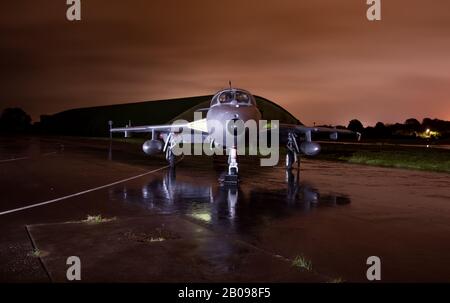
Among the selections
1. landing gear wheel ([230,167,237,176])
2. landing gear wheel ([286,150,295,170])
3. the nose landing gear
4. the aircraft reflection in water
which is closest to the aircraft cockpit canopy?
the nose landing gear

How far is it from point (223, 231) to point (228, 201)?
374cm

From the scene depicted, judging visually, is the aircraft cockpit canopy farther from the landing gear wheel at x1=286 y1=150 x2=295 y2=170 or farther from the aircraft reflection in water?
the landing gear wheel at x1=286 y1=150 x2=295 y2=170

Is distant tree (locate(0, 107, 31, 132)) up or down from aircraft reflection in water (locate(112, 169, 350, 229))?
up

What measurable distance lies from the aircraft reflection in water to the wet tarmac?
0.03m

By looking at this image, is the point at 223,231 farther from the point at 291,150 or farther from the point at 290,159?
the point at 291,150

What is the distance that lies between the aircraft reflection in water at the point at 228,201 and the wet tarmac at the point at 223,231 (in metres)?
0.03

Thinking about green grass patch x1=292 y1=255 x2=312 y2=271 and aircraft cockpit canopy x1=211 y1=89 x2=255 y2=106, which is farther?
aircraft cockpit canopy x1=211 y1=89 x2=255 y2=106

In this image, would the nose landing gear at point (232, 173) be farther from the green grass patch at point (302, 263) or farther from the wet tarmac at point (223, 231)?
the green grass patch at point (302, 263)

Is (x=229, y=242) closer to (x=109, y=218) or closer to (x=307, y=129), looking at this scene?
(x=109, y=218)

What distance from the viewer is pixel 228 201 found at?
480 inches

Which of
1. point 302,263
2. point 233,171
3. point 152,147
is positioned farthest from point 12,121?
point 302,263

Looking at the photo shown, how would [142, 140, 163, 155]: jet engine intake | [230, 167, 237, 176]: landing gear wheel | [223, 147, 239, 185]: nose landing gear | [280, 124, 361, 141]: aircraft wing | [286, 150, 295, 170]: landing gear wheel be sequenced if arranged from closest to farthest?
1. [223, 147, 239, 185]: nose landing gear
2. [230, 167, 237, 176]: landing gear wheel
3. [280, 124, 361, 141]: aircraft wing
4. [286, 150, 295, 170]: landing gear wheel
5. [142, 140, 163, 155]: jet engine intake

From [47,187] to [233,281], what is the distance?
10825mm

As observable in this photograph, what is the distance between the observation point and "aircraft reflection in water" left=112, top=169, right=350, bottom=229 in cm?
1005
